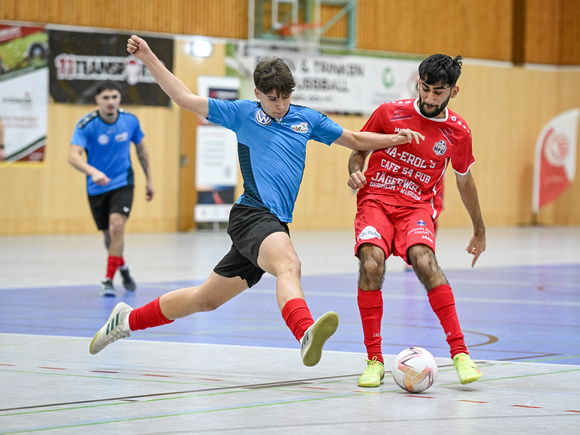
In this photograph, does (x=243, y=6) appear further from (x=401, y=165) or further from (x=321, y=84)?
(x=401, y=165)

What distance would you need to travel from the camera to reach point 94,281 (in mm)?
11383

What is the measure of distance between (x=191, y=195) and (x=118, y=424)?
17006 mm

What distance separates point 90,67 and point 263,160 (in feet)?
47.4

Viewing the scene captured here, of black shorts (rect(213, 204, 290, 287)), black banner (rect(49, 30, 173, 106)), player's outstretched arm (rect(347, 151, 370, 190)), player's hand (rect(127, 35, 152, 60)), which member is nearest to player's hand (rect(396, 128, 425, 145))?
player's outstretched arm (rect(347, 151, 370, 190))

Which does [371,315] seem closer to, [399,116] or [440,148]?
[440,148]

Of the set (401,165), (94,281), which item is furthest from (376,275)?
(94,281)

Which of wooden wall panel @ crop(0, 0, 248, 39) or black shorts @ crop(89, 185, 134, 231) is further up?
wooden wall panel @ crop(0, 0, 248, 39)

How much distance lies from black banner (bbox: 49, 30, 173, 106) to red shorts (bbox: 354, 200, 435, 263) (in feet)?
46.5

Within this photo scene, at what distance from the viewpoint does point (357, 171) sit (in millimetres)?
5840

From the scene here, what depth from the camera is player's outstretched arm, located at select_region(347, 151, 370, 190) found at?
5715 millimetres

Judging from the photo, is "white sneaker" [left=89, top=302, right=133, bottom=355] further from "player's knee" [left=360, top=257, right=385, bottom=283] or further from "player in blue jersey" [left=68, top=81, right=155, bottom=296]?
"player in blue jersey" [left=68, top=81, right=155, bottom=296]

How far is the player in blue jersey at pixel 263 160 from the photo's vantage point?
536 centimetres

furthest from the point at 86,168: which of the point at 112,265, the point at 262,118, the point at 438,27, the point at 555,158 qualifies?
the point at 555,158

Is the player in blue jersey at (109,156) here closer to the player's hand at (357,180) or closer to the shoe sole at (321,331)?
the player's hand at (357,180)
